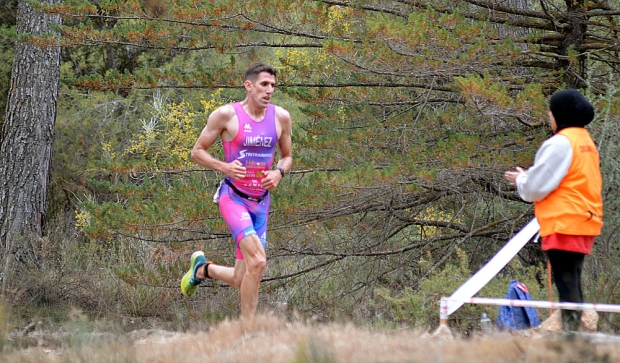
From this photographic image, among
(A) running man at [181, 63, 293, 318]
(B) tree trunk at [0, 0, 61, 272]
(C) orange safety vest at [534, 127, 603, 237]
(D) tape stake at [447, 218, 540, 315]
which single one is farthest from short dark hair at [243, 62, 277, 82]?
(B) tree trunk at [0, 0, 61, 272]

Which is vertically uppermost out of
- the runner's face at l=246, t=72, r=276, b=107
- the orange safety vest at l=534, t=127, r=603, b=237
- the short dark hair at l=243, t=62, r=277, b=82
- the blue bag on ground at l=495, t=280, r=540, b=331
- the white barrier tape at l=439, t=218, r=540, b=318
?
the short dark hair at l=243, t=62, r=277, b=82

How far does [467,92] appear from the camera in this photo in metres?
8.21

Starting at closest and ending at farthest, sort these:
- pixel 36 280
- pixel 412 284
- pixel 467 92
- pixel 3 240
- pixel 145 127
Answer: pixel 467 92 → pixel 412 284 → pixel 36 280 → pixel 3 240 → pixel 145 127

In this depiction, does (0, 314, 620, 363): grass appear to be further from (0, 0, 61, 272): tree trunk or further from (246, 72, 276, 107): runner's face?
(0, 0, 61, 272): tree trunk

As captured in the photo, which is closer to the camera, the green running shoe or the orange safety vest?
the orange safety vest

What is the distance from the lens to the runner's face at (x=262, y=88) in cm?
690

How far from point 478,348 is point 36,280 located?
8894 millimetres

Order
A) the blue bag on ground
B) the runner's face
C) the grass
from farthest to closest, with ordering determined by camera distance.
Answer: the runner's face
the blue bag on ground
the grass

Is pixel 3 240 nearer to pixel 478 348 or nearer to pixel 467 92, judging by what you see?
pixel 467 92

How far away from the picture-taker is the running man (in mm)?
6766

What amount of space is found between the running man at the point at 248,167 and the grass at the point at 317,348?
74 cm

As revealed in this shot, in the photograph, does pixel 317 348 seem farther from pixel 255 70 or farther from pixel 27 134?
pixel 27 134

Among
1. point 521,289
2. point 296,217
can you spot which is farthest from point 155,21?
point 521,289

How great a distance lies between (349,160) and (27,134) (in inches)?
229
